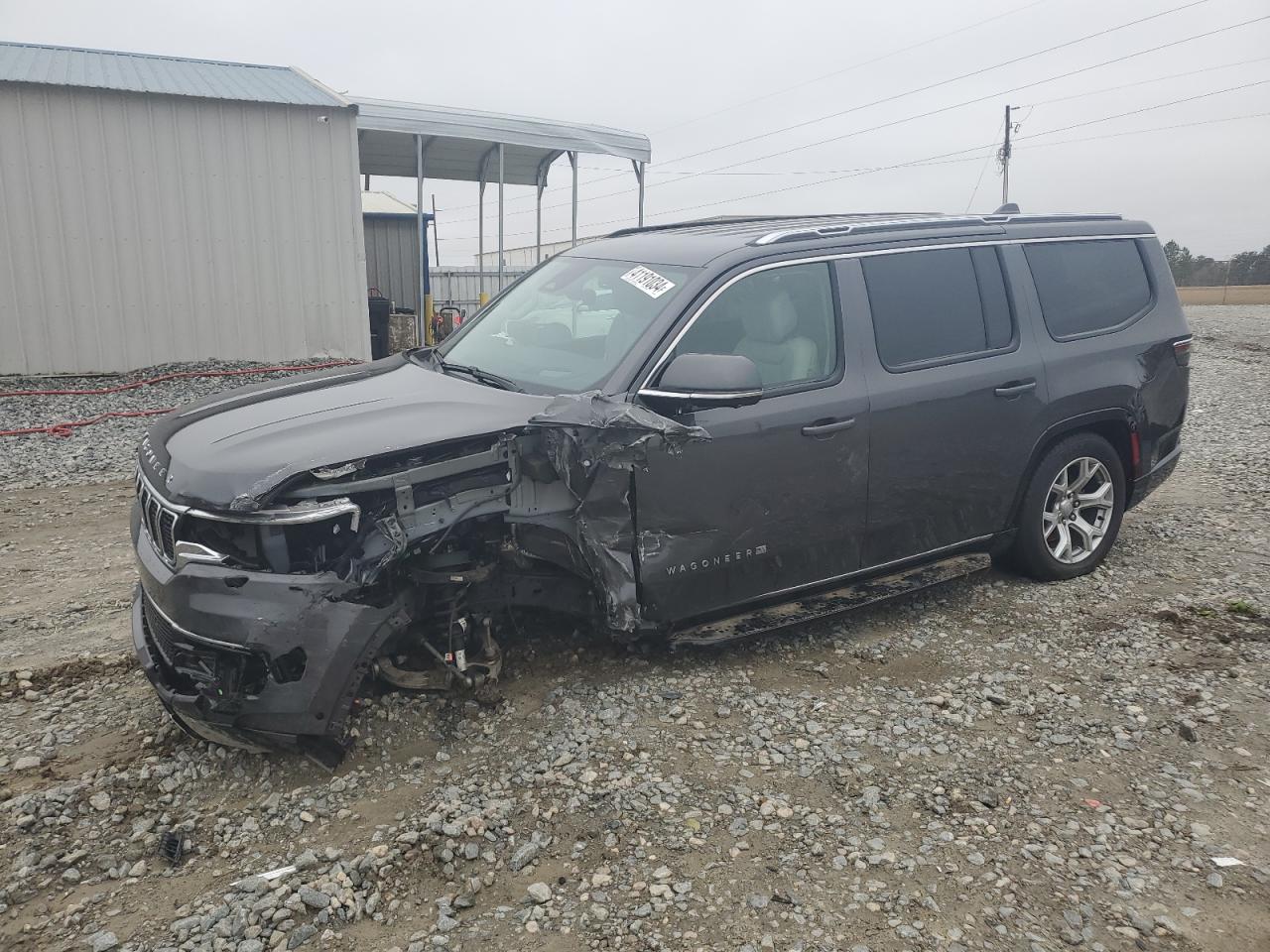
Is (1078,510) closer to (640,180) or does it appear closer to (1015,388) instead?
(1015,388)

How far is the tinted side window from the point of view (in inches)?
155

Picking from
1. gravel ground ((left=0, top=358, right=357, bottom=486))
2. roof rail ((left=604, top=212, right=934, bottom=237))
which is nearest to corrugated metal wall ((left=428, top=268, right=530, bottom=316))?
gravel ground ((left=0, top=358, right=357, bottom=486))

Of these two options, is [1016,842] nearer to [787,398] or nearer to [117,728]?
[787,398]

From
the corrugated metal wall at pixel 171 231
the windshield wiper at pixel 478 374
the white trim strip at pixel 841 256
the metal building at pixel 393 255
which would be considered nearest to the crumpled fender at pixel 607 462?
the white trim strip at pixel 841 256

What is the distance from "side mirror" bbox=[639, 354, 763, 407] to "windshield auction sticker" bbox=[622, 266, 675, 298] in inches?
18.6

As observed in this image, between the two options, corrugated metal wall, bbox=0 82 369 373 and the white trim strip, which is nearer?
the white trim strip

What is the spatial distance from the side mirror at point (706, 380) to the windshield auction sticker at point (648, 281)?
47cm

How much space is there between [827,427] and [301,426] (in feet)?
7.15

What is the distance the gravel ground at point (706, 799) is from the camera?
8.79ft

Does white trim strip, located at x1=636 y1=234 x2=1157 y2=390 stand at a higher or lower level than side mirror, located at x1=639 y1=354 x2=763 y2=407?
higher

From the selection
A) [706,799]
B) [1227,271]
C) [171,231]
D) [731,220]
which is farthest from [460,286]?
[1227,271]

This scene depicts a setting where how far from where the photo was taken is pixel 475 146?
1664cm

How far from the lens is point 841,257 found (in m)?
4.28

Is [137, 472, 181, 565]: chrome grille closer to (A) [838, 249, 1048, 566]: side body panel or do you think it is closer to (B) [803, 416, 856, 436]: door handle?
(B) [803, 416, 856, 436]: door handle
